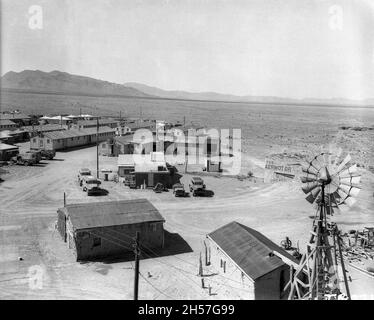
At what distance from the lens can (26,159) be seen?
55.2 meters

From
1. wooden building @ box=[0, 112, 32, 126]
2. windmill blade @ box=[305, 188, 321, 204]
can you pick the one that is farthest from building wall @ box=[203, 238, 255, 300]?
wooden building @ box=[0, 112, 32, 126]

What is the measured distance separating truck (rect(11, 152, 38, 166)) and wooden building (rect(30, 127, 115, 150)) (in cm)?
1015

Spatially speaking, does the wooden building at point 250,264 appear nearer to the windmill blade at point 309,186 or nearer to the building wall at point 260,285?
the building wall at point 260,285

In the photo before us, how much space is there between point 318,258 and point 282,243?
1395 cm

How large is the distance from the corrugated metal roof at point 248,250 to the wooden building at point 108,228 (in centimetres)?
461

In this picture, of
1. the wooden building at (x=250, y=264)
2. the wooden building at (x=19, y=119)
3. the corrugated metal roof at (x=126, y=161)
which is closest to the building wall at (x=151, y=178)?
the corrugated metal roof at (x=126, y=161)

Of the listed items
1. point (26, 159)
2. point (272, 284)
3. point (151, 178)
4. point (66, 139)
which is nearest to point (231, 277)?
point (272, 284)

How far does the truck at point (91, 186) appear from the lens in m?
42.1

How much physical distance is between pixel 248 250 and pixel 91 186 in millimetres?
23609

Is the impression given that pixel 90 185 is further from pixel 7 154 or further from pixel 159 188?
pixel 7 154

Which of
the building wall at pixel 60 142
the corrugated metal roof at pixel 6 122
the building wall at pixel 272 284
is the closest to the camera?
the building wall at pixel 272 284

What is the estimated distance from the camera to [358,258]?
28328 mm

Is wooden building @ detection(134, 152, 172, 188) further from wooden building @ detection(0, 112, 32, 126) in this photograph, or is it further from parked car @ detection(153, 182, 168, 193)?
wooden building @ detection(0, 112, 32, 126)
